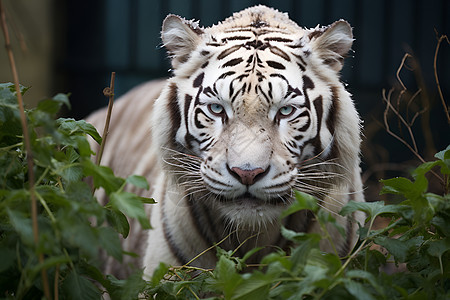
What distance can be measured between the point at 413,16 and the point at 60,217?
4.51 metres

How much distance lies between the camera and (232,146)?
64.6 inches

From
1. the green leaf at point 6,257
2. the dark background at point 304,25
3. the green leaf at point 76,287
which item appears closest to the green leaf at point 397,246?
the green leaf at point 76,287

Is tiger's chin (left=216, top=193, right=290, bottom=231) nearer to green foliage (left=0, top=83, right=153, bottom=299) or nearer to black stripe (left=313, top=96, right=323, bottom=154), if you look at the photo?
black stripe (left=313, top=96, right=323, bottom=154)

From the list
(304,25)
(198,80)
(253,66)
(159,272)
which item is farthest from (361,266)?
(304,25)

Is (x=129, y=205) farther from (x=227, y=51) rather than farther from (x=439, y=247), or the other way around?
(x=227, y=51)

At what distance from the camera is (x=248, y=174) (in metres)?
1.59

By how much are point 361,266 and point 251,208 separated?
49 centimetres

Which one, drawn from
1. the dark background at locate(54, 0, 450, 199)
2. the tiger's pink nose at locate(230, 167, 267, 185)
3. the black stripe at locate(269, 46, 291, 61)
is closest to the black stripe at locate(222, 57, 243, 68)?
the black stripe at locate(269, 46, 291, 61)

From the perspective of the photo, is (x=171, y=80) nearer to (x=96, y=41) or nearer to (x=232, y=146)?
(x=232, y=146)

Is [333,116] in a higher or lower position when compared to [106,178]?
lower

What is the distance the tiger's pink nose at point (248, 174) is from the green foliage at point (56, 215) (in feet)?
1.32

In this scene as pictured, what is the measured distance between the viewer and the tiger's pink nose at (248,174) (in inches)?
62.4

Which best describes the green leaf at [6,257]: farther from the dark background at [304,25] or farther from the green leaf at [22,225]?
the dark background at [304,25]

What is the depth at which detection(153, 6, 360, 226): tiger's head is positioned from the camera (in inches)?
65.1
